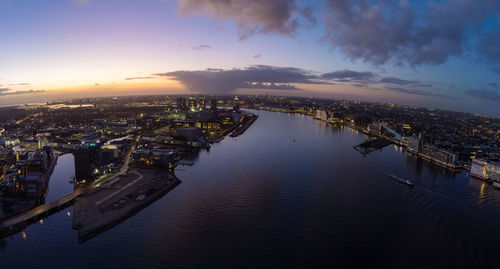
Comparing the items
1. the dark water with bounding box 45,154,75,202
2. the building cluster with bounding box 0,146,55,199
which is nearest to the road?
Result: the dark water with bounding box 45,154,75,202

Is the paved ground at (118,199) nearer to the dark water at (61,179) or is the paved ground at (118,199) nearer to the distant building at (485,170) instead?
the dark water at (61,179)

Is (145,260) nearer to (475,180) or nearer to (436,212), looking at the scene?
(436,212)

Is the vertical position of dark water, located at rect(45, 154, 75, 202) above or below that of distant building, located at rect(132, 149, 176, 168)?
below

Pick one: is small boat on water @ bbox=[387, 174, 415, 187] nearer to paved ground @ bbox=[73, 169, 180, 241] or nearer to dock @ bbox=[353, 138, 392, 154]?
dock @ bbox=[353, 138, 392, 154]

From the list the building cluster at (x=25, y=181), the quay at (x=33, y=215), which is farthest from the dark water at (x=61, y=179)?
the quay at (x=33, y=215)

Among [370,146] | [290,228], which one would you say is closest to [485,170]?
[370,146]

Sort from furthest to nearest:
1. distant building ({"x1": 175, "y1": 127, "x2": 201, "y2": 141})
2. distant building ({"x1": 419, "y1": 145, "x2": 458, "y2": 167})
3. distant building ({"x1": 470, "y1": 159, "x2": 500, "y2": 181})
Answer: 1. distant building ({"x1": 175, "y1": 127, "x2": 201, "y2": 141})
2. distant building ({"x1": 419, "y1": 145, "x2": 458, "y2": 167})
3. distant building ({"x1": 470, "y1": 159, "x2": 500, "y2": 181})

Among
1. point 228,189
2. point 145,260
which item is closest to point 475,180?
point 228,189

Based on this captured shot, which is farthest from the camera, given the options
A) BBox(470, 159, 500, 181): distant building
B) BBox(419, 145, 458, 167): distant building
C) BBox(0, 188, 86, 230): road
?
BBox(419, 145, 458, 167): distant building
